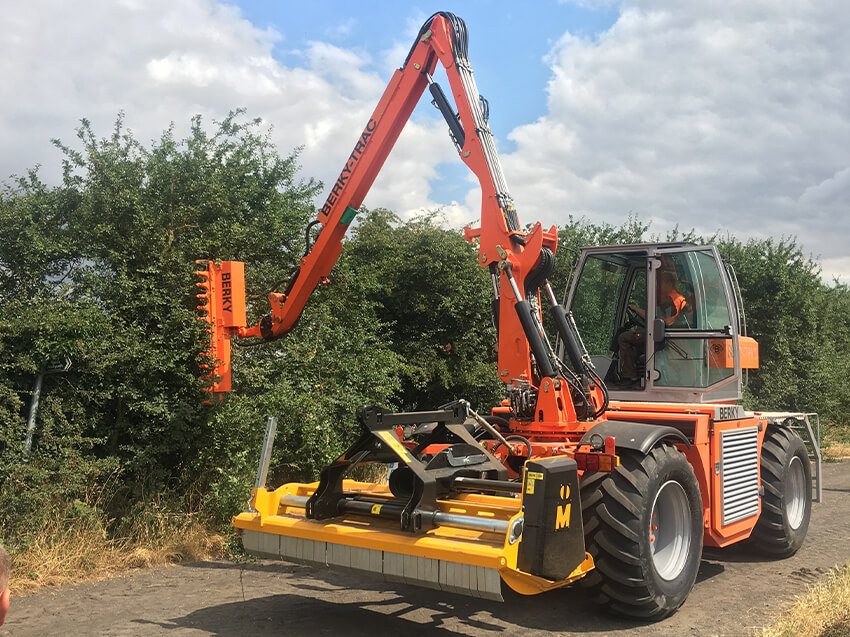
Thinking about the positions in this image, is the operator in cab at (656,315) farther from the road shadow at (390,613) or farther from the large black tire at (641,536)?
the road shadow at (390,613)

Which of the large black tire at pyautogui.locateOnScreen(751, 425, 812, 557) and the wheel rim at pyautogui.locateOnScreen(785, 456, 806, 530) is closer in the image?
the large black tire at pyautogui.locateOnScreen(751, 425, 812, 557)

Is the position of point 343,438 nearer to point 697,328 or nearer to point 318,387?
point 318,387

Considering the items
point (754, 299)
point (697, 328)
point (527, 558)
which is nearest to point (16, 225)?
point (527, 558)

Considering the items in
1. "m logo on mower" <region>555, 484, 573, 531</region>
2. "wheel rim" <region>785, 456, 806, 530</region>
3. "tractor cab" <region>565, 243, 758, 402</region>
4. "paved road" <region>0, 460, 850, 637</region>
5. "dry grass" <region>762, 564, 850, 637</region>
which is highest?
"tractor cab" <region>565, 243, 758, 402</region>

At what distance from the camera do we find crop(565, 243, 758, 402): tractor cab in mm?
7320

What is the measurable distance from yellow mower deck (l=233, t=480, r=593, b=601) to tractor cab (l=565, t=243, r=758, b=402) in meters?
2.80

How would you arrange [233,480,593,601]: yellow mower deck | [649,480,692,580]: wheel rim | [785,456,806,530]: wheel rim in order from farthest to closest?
[785,456,806,530]: wheel rim → [649,480,692,580]: wheel rim → [233,480,593,601]: yellow mower deck

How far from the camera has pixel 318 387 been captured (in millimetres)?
9289

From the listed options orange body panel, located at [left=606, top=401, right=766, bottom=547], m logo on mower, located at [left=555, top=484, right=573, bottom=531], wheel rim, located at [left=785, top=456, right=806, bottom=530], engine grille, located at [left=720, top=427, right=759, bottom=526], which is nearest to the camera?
m logo on mower, located at [left=555, top=484, right=573, bottom=531]

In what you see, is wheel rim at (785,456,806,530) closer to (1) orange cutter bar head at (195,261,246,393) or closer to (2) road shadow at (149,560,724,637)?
(2) road shadow at (149,560,724,637)

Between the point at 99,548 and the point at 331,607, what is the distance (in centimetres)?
251

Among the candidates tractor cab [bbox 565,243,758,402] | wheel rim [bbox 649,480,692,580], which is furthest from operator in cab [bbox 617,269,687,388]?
wheel rim [bbox 649,480,692,580]

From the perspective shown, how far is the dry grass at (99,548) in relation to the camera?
6355mm

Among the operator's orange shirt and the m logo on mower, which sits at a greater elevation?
the operator's orange shirt
